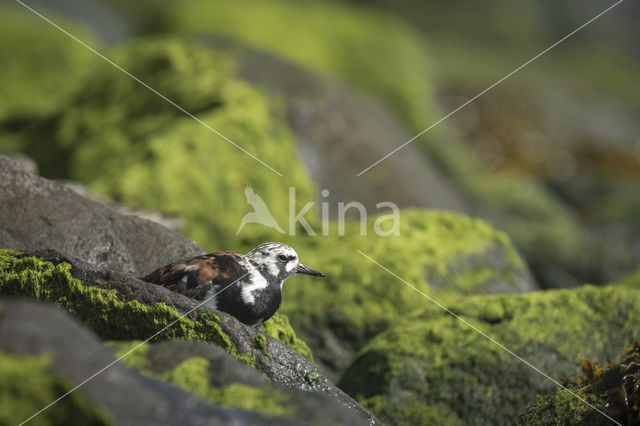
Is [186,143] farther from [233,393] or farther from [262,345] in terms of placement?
[233,393]

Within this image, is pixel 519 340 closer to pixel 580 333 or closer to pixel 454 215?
pixel 580 333

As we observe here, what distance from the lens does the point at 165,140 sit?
27.5 feet

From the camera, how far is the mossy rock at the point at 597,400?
388cm

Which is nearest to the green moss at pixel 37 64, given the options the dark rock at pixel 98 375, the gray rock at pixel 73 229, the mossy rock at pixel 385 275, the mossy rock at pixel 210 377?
the mossy rock at pixel 385 275

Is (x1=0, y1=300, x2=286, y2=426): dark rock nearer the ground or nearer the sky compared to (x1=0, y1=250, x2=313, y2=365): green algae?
nearer the sky

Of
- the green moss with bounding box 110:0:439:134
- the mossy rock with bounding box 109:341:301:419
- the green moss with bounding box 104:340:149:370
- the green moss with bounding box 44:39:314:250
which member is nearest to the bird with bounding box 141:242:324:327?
the green moss with bounding box 104:340:149:370

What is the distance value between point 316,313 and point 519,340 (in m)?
1.76

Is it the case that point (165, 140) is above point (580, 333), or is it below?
below

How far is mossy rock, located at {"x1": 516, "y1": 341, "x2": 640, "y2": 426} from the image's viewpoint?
3879 mm

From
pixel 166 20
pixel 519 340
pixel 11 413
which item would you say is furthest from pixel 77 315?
pixel 166 20

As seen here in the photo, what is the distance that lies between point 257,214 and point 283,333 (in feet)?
10.7

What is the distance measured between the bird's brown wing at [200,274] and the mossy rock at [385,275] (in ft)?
5.87

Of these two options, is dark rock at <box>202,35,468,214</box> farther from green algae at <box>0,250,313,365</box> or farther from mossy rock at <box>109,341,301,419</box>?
mossy rock at <box>109,341,301,419</box>

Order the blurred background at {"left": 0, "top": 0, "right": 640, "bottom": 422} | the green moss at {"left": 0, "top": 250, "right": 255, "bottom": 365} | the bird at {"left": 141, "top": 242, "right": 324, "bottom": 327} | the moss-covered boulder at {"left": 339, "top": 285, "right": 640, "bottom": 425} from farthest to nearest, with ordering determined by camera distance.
→ 1. the blurred background at {"left": 0, "top": 0, "right": 640, "bottom": 422}
2. the moss-covered boulder at {"left": 339, "top": 285, "right": 640, "bottom": 425}
3. the bird at {"left": 141, "top": 242, "right": 324, "bottom": 327}
4. the green moss at {"left": 0, "top": 250, "right": 255, "bottom": 365}
